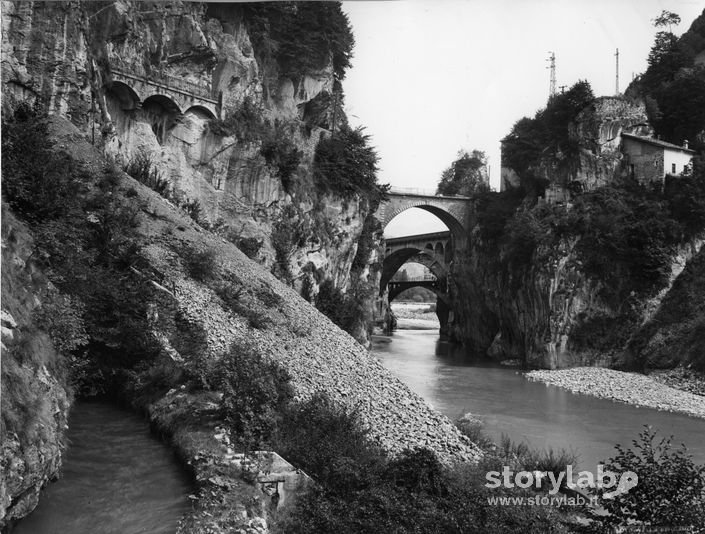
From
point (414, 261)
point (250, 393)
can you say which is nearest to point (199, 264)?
point (250, 393)

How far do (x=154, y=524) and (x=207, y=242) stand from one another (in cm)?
878

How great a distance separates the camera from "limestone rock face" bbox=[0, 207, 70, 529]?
565 cm

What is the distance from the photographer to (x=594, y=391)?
21859 millimetres

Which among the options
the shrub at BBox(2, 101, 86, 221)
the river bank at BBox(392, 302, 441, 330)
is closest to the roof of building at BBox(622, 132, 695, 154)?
the shrub at BBox(2, 101, 86, 221)

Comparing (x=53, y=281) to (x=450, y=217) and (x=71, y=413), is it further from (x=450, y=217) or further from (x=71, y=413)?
(x=450, y=217)

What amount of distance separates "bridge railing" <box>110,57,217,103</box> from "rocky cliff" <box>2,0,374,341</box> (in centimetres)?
4

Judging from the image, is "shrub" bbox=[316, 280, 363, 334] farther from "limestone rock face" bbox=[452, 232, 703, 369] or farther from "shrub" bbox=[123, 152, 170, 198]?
"limestone rock face" bbox=[452, 232, 703, 369]

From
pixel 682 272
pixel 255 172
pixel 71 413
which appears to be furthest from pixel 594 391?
pixel 71 413

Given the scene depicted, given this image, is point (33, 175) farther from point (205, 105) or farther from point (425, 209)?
point (425, 209)

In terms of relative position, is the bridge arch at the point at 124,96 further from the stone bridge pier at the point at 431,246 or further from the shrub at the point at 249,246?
the stone bridge pier at the point at 431,246

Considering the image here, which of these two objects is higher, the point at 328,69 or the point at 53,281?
the point at 328,69

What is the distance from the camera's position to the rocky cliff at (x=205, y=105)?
564 inches

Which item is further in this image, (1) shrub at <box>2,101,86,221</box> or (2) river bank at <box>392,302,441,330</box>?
(2) river bank at <box>392,302,441,330</box>

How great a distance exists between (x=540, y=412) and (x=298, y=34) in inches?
743
